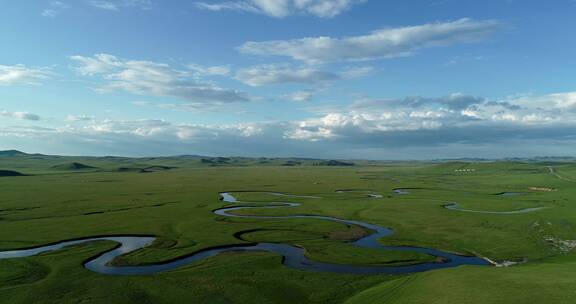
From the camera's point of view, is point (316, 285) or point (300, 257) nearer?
point (316, 285)

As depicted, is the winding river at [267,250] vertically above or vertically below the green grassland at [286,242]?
below

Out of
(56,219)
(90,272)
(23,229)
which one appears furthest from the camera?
(56,219)

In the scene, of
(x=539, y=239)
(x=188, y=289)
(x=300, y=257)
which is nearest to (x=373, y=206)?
(x=539, y=239)

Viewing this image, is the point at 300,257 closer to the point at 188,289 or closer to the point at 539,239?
the point at 188,289

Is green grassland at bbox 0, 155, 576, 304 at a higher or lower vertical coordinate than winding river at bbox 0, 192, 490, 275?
higher

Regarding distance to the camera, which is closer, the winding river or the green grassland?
the green grassland

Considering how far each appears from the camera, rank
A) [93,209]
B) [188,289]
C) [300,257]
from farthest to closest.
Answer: [93,209] → [300,257] → [188,289]

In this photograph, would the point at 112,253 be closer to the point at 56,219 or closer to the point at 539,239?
the point at 56,219

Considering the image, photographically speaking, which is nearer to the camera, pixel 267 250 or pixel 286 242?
pixel 267 250

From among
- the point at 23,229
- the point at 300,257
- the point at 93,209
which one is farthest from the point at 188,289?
the point at 93,209

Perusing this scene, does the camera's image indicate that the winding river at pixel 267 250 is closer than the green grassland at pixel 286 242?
No
